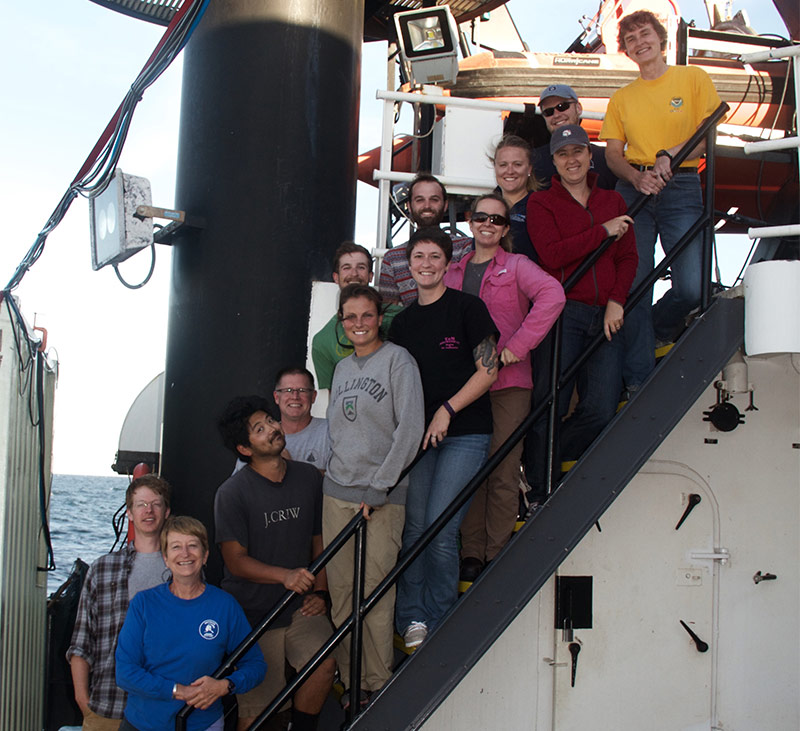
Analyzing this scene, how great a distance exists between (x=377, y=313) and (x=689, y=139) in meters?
1.71

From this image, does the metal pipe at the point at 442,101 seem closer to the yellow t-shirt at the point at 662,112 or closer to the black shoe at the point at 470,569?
the yellow t-shirt at the point at 662,112

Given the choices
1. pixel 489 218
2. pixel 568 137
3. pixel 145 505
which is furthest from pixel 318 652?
pixel 568 137

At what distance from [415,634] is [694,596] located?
1785 millimetres

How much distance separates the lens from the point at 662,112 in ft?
14.3

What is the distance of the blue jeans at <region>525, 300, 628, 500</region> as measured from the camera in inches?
147

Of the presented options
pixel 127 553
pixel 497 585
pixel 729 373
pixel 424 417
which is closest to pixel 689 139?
pixel 729 373

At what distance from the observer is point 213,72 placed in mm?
5262

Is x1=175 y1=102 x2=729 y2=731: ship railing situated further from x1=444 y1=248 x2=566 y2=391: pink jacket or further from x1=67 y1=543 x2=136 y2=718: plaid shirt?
x1=67 y1=543 x2=136 y2=718: plaid shirt

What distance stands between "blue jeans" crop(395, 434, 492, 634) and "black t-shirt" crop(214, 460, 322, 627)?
18.3 inches

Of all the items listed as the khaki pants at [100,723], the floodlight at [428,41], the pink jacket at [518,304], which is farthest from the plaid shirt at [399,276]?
the khaki pants at [100,723]

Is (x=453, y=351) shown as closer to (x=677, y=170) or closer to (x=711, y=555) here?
(x=677, y=170)

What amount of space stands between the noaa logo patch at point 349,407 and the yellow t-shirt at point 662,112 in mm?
2013

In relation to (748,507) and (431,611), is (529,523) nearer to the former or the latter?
(431,611)

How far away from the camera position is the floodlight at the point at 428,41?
19.1 feet
